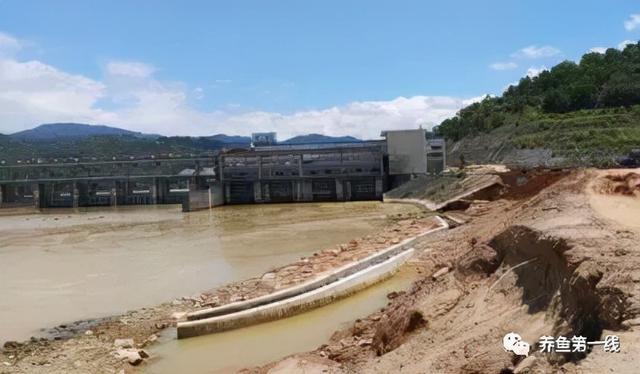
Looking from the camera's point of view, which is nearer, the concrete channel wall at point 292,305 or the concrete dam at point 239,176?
the concrete channel wall at point 292,305

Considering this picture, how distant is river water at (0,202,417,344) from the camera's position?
1667 centimetres

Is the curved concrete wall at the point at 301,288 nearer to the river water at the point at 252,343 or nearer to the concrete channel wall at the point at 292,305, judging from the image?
the concrete channel wall at the point at 292,305

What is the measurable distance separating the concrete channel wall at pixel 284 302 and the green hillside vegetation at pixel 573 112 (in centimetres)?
3319

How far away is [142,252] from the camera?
27797 millimetres

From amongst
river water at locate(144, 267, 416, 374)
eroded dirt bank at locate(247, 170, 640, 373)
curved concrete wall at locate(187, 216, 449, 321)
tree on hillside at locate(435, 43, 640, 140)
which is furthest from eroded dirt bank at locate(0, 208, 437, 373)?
tree on hillside at locate(435, 43, 640, 140)

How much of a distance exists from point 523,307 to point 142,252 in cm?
2401

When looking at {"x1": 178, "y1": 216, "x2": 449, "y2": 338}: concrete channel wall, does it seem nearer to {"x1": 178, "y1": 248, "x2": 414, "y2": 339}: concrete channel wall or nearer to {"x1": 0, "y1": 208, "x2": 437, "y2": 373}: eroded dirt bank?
{"x1": 178, "y1": 248, "x2": 414, "y2": 339}: concrete channel wall

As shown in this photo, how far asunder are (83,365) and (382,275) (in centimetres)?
921

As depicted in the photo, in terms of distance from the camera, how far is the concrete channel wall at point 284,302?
40.1ft

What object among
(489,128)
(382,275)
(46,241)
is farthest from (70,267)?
(489,128)

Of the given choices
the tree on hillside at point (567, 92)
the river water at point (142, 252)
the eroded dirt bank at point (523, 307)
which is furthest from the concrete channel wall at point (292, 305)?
the tree on hillside at point (567, 92)

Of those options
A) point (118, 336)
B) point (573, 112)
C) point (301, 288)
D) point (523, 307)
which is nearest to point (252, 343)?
point (301, 288)

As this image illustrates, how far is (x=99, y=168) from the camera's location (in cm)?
6981

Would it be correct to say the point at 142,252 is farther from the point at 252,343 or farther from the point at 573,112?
the point at 573,112
